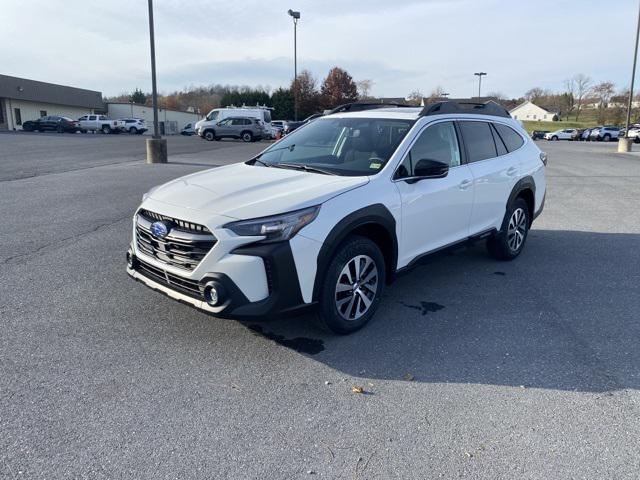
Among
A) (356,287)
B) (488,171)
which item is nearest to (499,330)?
(356,287)

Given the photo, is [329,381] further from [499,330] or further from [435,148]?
[435,148]

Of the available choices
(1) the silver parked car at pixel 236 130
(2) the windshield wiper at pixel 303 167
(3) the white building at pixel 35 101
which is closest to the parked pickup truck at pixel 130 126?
(3) the white building at pixel 35 101

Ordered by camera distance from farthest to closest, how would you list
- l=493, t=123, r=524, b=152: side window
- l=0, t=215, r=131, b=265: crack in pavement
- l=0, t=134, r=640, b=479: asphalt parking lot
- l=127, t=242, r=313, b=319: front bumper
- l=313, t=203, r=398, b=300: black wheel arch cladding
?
l=493, t=123, r=524, b=152: side window, l=0, t=215, r=131, b=265: crack in pavement, l=313, t=203, r=398, b=300: black wheel arch cladding, l=127, t=242, r=313, b=319: front bumper, l=0, t=134, r=640, b=479: asphalt parking lot

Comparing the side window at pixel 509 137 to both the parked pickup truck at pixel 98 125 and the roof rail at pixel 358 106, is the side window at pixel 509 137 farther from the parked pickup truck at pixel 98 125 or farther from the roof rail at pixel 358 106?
the parked pickup truck at pixel 98 125

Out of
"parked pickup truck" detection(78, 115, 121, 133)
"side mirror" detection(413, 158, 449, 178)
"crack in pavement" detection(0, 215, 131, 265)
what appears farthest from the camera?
"parked pickup truck" detection(78, 115, 121, 133)

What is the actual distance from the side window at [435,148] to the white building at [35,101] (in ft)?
179

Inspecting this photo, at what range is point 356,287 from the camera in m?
4.00

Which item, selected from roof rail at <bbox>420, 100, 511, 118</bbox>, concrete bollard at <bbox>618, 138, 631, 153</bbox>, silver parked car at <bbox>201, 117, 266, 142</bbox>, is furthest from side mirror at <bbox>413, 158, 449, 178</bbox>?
silver parked car at <bbox>201, 117, 266, 142</bbox>

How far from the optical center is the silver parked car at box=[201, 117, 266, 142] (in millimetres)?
36750

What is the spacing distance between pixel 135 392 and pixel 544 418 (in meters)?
2.49

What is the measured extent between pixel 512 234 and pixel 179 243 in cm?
417

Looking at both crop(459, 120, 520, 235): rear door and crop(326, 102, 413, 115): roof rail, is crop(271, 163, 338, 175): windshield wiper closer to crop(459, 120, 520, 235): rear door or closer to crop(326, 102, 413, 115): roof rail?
crop(326, 102, 413, 115): roof rail

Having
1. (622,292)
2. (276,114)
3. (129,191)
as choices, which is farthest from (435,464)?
(276,114)

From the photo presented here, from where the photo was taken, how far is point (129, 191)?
Answer: 35.2ft
